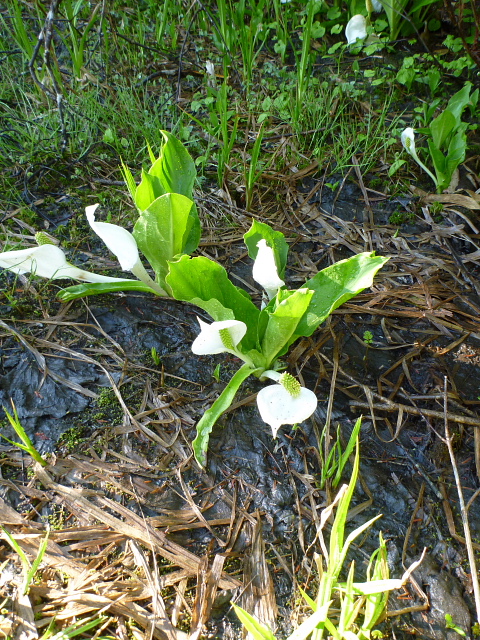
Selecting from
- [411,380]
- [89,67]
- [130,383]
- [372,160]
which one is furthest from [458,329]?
[89,67]

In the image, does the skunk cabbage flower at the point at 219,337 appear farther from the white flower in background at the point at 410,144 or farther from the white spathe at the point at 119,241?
the white flower in background at the point at 410,144

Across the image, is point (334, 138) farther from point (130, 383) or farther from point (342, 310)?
point (130, 383)

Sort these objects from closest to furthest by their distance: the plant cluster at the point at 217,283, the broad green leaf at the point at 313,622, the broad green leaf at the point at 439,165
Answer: the broad green leaf at the point at 313,622 < the plant cluster at the point at 217,283 < the broad green leaf at the point at 439,165

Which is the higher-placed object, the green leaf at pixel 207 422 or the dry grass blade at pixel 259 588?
the green leaf at pixel 207 422

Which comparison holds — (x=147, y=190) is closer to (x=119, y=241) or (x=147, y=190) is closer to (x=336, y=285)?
(x=119, y=241)

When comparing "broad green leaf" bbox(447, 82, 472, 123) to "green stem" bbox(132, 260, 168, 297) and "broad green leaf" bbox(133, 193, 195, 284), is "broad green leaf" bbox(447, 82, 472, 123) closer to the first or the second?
"broad green leaf" bbox(133, 193, 195, 284)

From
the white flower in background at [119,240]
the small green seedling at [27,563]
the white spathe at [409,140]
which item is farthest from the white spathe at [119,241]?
the white spathe at [409,140]

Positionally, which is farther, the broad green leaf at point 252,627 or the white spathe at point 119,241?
the white spathe at point 119,241
